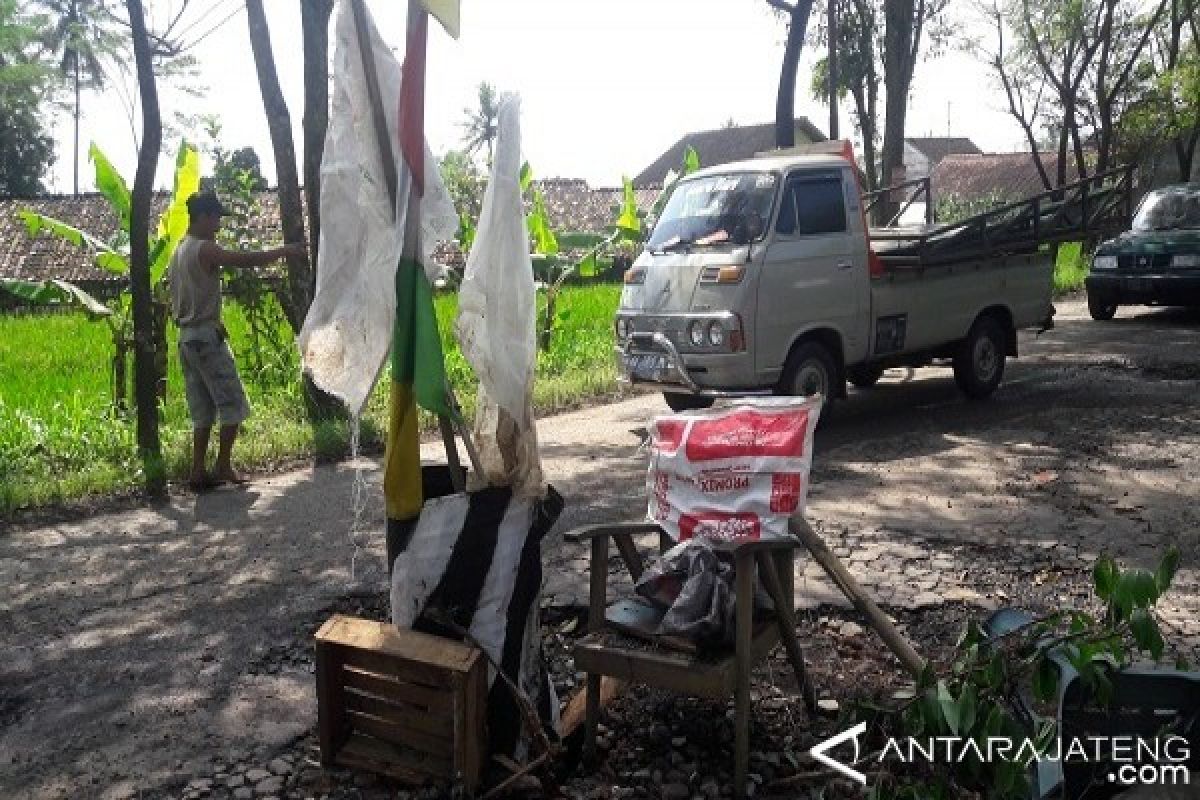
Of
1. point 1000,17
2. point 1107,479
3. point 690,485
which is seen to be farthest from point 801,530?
point 1000,17

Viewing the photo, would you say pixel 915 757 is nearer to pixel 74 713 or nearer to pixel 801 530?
pixel 801 530

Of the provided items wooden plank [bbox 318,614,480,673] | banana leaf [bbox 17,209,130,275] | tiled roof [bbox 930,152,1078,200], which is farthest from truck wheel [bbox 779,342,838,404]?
tiled roof [bbox 930,152,1078,200]

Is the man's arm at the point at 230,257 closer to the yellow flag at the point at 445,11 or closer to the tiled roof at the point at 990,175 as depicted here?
the yellow flag at the point at 445,11

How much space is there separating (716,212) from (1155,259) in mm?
7822

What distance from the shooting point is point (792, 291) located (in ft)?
26.7

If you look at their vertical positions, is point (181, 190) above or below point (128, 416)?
above

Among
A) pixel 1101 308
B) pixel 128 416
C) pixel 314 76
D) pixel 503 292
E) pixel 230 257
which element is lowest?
pixel 128 416

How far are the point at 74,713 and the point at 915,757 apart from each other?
2950 mm

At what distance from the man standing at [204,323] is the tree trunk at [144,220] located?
563 mm

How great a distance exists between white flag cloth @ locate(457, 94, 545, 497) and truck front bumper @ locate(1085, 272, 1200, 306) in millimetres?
12127

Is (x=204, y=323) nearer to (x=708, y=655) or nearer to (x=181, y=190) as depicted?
(x=181, y=190)

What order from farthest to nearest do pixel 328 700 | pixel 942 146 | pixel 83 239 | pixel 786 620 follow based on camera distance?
pixel 942 146
pixel 83 239
pixel 786 620
pixel 328 700

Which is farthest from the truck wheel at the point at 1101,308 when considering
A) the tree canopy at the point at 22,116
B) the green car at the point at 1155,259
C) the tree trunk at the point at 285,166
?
the tree canopy at the point at 22,116

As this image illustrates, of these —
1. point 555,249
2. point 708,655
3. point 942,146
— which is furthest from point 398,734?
point 942,146
